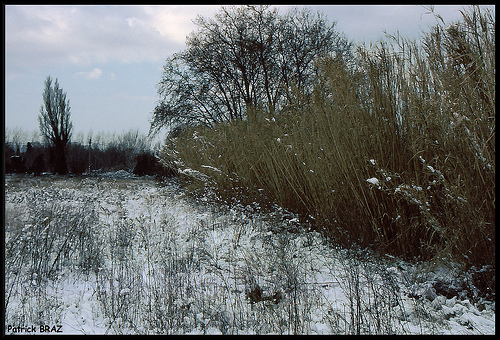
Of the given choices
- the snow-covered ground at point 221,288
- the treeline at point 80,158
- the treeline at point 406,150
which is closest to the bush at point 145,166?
the treeline at point 80,158

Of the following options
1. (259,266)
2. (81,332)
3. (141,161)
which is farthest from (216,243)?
(141,161)

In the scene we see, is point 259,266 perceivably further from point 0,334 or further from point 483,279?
point 0,334

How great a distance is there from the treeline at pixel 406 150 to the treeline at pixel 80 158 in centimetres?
1138

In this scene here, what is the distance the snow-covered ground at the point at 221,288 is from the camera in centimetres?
266

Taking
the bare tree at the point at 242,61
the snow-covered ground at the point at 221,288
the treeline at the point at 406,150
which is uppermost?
the bare tree at the point at 242,61

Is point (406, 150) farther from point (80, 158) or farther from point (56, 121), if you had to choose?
point (80, 158)

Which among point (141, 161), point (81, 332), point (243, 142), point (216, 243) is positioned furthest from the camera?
point (141, 161)

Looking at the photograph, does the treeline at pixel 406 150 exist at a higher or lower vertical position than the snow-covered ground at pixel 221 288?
higher

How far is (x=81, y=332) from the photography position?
8.55 feet

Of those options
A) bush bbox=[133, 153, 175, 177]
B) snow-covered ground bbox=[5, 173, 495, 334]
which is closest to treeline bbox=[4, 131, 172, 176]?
bush bbox=[133, 153, 175, 177]

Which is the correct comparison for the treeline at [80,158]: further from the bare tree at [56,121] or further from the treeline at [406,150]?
the treeline at [406,150]

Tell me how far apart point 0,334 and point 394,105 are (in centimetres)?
401

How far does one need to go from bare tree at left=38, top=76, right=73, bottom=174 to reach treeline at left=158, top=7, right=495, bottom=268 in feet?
42.3

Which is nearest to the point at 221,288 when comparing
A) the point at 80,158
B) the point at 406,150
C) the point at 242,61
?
the point at 406,150
